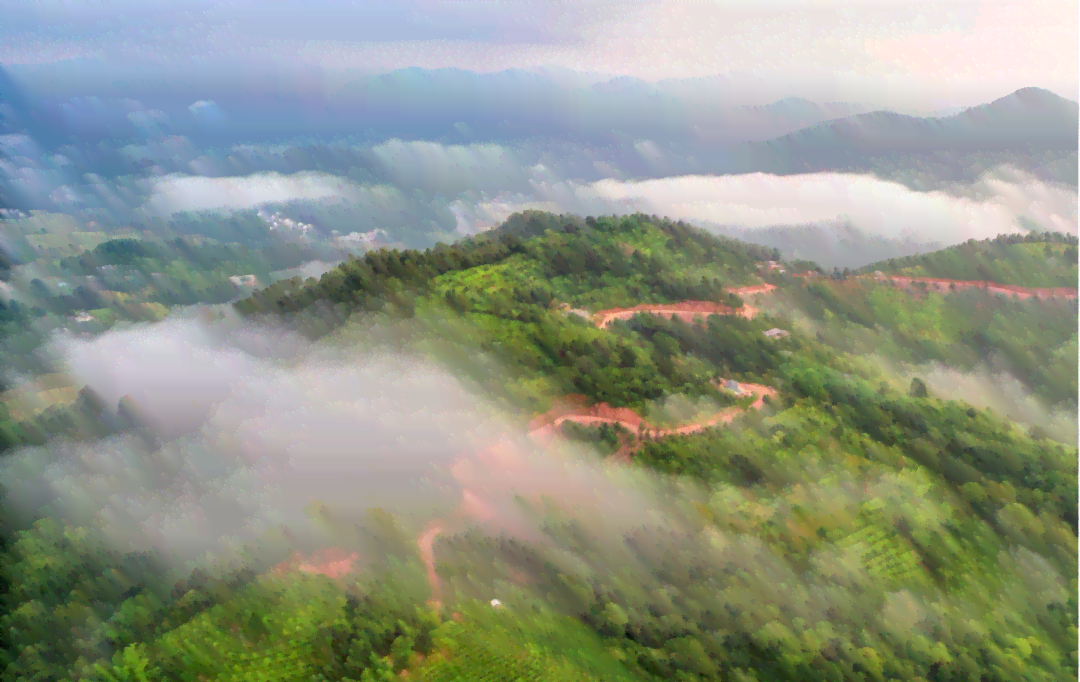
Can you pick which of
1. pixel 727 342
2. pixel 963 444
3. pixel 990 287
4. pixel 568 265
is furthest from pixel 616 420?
pixel 990 287

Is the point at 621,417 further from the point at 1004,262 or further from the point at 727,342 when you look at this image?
the point at 1004,262

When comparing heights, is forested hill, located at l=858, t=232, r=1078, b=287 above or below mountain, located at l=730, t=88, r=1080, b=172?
below

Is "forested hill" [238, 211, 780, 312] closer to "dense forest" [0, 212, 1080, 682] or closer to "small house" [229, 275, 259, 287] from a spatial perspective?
"dense forest" [0, 212, 1080, 682]

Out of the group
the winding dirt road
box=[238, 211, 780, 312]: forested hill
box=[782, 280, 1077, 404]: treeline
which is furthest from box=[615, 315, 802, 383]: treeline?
box=[782, 280, 1077, 404]: treeline

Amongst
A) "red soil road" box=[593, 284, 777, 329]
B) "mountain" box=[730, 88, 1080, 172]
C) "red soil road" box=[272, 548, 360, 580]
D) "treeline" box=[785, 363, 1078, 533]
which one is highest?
"mountain" box=[730, 88, 1080, 172]

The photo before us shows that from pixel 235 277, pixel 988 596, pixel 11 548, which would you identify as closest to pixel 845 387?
pixel 988 596

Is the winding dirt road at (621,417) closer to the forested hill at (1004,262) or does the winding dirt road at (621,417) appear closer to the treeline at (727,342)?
the forested hill at (1004,262)

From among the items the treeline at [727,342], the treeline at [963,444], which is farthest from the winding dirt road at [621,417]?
the treeline at [963,444]
